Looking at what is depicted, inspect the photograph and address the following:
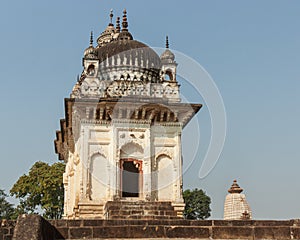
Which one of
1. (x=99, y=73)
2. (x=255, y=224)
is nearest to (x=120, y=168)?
(x=99, y=73)

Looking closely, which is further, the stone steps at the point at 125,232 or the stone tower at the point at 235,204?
the stone tower at the point at 235,204

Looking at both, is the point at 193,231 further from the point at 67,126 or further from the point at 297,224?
the point at 67,126

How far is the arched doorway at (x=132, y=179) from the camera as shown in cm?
1965

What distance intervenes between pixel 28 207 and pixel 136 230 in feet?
88.4

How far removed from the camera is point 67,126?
21953 millimetres

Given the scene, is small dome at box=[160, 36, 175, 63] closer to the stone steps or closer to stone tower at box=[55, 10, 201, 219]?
stone tower at box=[55, 10, 201, 219]

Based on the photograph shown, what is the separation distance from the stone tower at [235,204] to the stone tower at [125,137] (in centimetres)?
284

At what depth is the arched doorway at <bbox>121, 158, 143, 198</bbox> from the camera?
64.5 feet

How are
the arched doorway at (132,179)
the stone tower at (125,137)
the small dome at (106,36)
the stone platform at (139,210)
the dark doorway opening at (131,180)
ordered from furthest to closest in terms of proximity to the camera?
the small dome at (106,36) < the dark doorway opening at (131,180) < the arched doorway at (132,179) < the stone tower at (125,137) < the stone platform at (139,210)

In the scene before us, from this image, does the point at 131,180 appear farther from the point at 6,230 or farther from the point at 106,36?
the point at 6,230

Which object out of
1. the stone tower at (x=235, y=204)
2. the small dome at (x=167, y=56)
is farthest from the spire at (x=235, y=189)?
the small dome at (x=167, y=56)

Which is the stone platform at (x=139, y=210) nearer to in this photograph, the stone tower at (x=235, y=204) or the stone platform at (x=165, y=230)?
the stone tower at (x=235, y=204)

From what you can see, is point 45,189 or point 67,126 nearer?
point 67,126

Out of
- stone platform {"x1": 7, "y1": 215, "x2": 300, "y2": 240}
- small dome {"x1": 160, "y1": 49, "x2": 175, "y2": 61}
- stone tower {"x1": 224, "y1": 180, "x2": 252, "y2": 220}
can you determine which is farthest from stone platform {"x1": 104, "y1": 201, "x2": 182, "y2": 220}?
stone platform {"x1": 7, "y1": 215, "x2": 300, "y2": 240}
